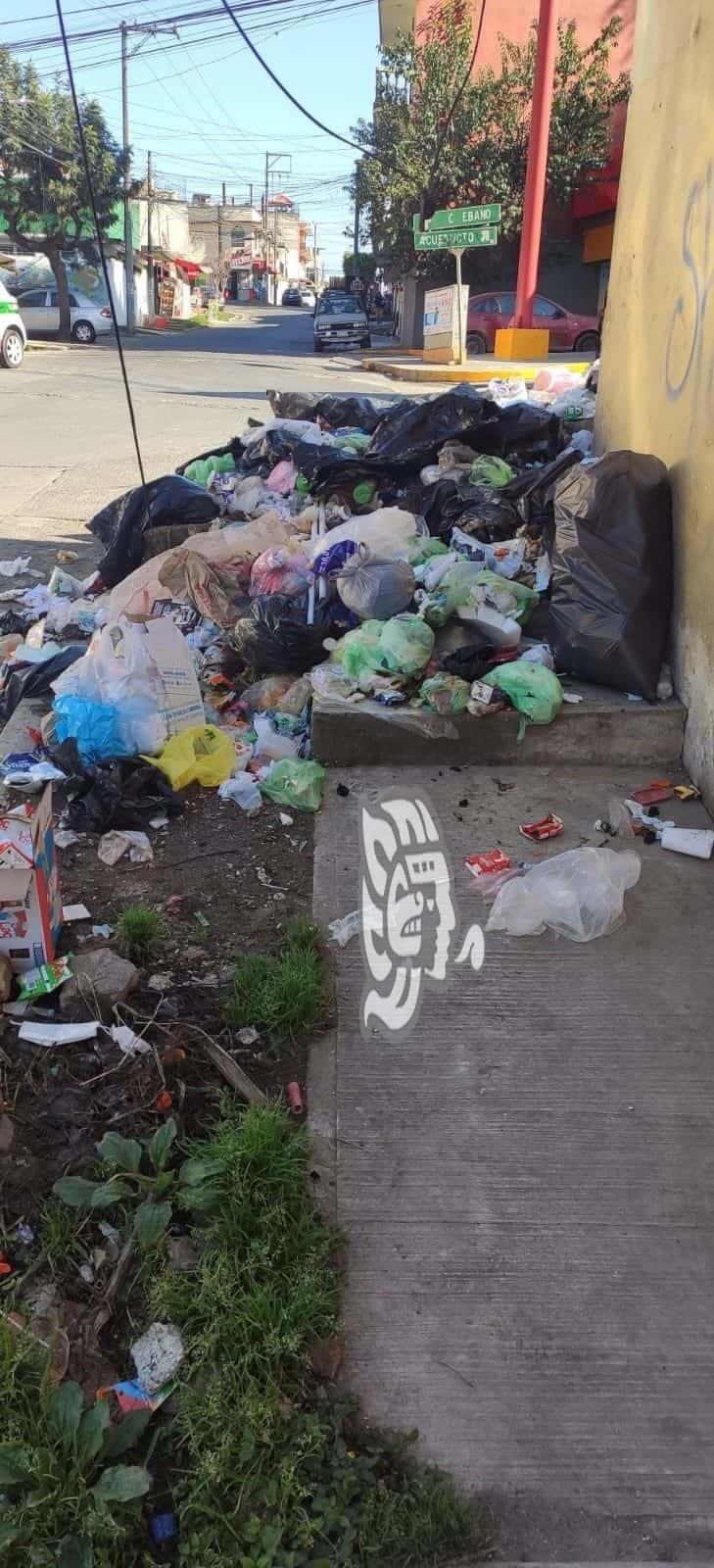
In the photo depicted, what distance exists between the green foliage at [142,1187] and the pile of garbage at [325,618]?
1.74 meters

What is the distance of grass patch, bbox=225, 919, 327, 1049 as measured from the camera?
2746 mm

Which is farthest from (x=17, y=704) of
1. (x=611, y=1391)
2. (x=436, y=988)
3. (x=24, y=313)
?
(x=24, y=313)

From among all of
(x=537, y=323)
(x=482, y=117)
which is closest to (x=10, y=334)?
(x=537, y=323)

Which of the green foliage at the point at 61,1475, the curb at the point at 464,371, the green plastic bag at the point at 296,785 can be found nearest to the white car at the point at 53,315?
the curb at the point at 464,371

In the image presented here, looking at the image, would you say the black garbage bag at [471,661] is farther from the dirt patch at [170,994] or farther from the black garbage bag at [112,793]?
the black garbage bag at [112,793]

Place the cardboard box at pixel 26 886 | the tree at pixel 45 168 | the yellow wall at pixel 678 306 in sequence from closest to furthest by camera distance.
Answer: the cardboard box at pixel 26 886 < the yellow wall at pixel 678 306 < the tree at pixel 45 168

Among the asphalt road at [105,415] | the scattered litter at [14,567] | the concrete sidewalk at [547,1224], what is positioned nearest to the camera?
the concrete sidewalk at [547,1224]

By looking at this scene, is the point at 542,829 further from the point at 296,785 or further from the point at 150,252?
the point at 150,252

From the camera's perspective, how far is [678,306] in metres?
4.40

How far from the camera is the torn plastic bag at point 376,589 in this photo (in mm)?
4840

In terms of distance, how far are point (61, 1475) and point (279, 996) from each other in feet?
4.11

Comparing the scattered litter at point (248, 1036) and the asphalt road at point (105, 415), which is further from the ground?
the asphalt road at point (105, 415)

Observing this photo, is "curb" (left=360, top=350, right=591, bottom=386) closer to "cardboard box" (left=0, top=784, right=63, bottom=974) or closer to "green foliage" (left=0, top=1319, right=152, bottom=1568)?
"cardboard box" (left=0, top=784, right=63, bottom=974)

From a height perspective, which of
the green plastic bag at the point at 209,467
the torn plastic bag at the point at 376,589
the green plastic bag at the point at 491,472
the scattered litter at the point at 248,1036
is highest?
the green plastic bag at the point at 491,472
